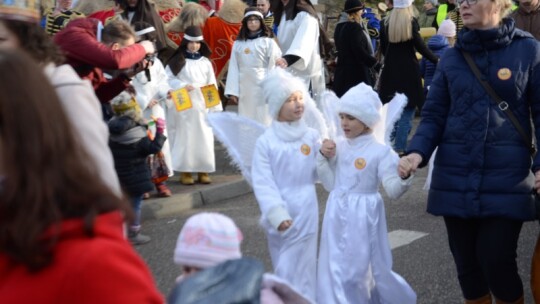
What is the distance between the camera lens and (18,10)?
125 inches

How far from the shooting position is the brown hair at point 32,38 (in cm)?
318

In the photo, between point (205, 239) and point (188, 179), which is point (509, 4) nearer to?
point (205, 239)

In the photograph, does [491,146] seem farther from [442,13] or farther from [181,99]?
[442,13]

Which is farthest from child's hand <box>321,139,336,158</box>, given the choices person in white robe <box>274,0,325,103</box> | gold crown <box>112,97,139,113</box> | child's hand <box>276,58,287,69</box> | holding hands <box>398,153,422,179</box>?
person in white robe <box>274,0,325,103</box>

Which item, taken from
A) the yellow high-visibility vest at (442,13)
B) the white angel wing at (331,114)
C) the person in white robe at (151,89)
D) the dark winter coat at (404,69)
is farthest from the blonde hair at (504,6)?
the yellow high-visibility vest at (442,13)

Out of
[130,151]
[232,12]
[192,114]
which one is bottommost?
[192,114]

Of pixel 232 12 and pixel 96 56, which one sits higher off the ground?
pixel 96 56

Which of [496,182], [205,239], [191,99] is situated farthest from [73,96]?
[191,99]

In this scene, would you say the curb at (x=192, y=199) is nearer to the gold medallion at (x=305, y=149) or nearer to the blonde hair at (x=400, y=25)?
the blonde hair at (x=400, y=25)

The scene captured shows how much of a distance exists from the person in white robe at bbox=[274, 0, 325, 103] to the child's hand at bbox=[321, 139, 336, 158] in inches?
187

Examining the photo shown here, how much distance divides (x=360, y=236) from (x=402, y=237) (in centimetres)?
261

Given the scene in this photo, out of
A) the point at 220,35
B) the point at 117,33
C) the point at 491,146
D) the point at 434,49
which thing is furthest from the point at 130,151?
the point at 434,49

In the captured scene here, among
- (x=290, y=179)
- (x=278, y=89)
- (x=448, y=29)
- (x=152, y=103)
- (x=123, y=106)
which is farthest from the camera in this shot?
(x=448, y=29)

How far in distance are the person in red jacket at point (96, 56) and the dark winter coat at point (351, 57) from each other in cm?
731
